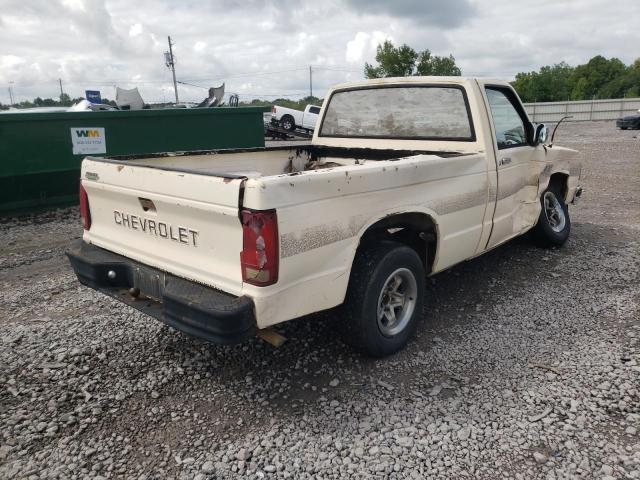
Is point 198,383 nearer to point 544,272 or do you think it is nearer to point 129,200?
point 129,200

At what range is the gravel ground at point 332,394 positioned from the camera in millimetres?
2525

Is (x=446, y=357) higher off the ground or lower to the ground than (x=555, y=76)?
lower

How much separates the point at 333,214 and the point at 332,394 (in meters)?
1.13

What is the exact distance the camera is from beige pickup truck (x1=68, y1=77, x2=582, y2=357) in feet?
8.49

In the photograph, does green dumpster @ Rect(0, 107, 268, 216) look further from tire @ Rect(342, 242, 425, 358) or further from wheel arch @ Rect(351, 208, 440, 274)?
tire @ Rect(342, 242, 425, 358)

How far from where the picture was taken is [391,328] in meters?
3.49

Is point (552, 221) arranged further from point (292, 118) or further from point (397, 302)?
point (292, 118)

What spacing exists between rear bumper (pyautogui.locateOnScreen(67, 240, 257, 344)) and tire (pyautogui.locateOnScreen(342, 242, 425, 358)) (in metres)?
0.78

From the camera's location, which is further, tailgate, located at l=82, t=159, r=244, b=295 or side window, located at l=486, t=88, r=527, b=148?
side window, located at l=486, t=88, r=527, b=148

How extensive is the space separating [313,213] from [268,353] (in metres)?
1.32

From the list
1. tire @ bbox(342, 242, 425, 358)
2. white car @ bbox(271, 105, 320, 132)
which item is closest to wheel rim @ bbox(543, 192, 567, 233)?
tire @ bbox(342, 242, 425, 358)

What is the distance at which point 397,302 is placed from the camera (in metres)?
3.54

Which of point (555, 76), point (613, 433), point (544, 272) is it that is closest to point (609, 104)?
point (544, 272)

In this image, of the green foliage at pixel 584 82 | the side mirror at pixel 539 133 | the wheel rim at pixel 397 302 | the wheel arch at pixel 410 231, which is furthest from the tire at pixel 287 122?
the green foliage at pixel 584 82
